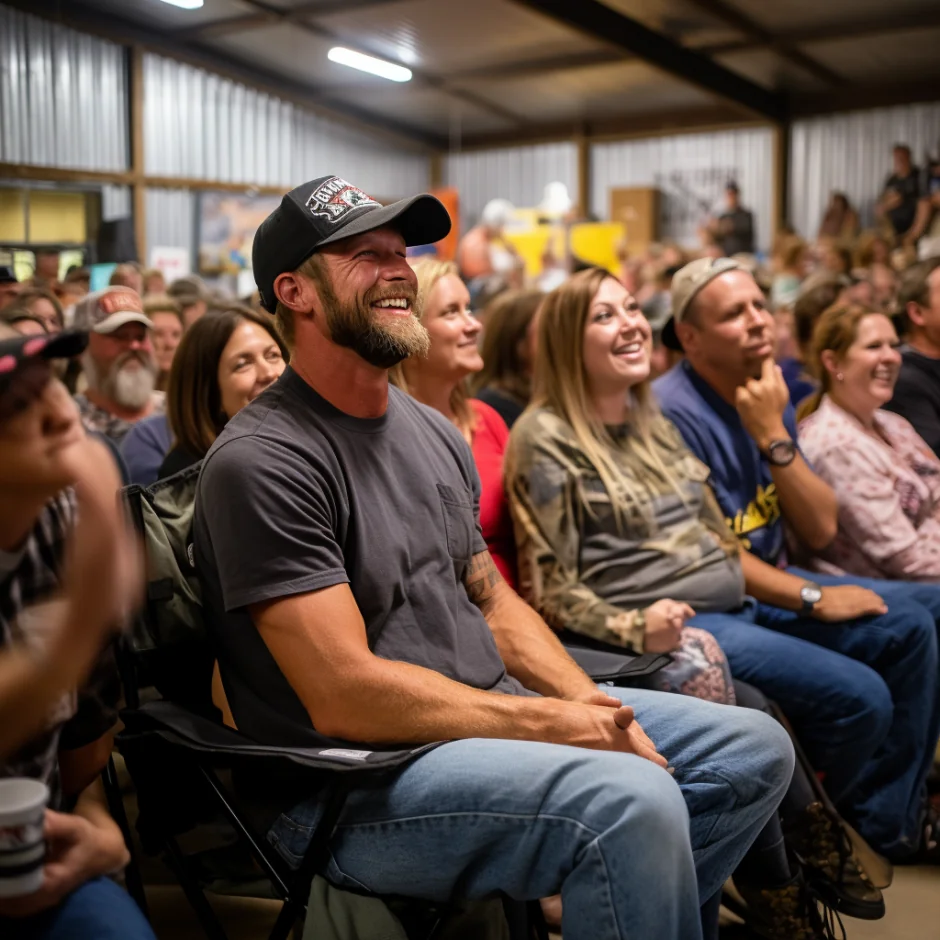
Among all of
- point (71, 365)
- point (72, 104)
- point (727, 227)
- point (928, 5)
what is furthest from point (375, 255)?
point (727, 227)

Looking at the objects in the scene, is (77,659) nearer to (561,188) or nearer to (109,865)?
(109,865)

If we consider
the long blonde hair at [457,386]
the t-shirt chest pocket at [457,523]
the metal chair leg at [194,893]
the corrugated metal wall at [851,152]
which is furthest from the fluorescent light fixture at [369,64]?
the metal chair leg at [194,893]

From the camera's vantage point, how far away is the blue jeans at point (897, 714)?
2.70 metres

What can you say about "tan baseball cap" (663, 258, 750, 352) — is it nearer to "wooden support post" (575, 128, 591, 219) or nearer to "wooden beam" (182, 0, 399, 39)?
"wooden beam" (182, 0, 399, 39)

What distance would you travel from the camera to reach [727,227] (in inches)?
438

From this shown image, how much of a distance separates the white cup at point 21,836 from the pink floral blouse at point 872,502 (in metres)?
2.53

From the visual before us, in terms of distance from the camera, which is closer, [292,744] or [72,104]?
[292,744]

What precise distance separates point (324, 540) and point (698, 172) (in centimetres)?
1146

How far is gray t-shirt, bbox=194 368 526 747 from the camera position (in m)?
1.64

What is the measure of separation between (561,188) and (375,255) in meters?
10.8

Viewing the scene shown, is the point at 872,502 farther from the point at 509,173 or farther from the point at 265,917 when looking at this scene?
the point at 509,173

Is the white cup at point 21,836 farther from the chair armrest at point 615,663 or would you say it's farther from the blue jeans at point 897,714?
the blue jeans at point 897,714

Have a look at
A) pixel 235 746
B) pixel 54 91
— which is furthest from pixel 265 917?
pixel 54 91

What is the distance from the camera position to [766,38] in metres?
9.63
